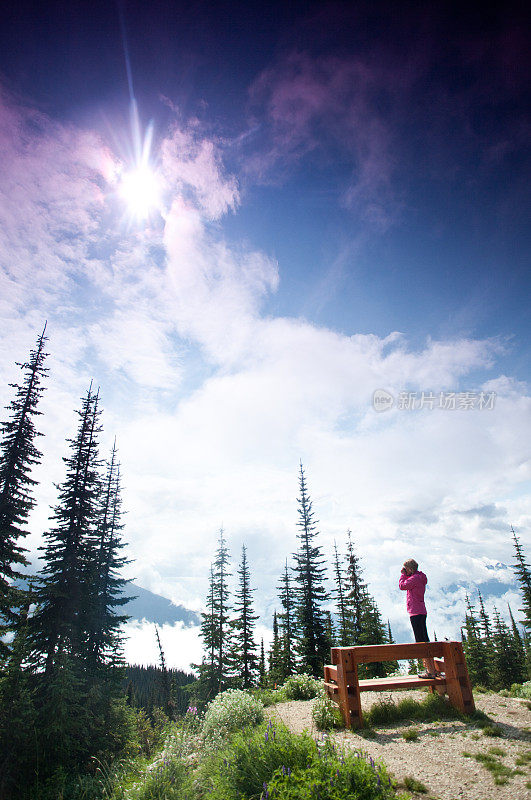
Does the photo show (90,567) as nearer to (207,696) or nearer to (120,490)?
(120,490)

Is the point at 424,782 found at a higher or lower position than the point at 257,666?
higher

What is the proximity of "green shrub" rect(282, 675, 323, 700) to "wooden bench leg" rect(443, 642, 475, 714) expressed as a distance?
5.83m

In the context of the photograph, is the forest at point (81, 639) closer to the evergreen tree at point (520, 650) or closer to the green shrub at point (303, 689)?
the green shrub at point (303, 689)

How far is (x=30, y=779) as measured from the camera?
1395cm

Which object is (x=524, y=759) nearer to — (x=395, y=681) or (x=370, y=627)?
(x=395, y=681)

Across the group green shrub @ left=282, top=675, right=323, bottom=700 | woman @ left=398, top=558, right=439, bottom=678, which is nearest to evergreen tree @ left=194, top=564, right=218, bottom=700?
green shrub @ left=282, top=675, right=323, bottom=700

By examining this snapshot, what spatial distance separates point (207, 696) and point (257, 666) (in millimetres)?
5370

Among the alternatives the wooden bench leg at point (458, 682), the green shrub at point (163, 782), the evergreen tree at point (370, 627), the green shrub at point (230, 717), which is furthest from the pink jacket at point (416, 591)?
the evergreen tree at point (370, 627)

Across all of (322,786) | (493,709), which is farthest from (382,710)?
(322,786)

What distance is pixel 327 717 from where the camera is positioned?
292 inches

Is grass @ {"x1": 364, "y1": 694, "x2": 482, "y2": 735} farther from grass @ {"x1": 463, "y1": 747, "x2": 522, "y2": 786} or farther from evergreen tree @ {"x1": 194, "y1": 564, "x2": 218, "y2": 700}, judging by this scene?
evergreen tree @ {"x1": 194, "y1": 564, "x2": 218, "y2": 700}

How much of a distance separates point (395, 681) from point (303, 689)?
5.91 m

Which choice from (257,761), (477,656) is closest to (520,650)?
(477,656)

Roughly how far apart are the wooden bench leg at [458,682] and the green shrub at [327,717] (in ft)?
7.63
